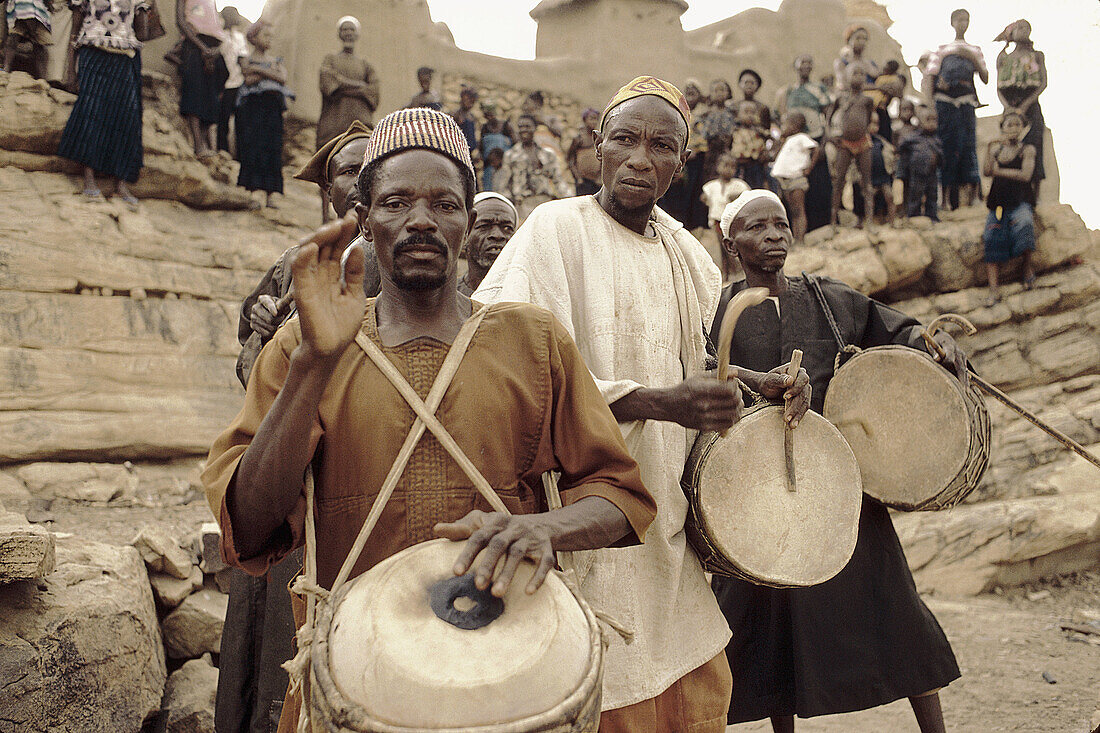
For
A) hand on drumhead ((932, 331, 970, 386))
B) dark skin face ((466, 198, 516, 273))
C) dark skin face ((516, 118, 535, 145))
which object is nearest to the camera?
hand on drumhead ((932, 331, 970, 386))

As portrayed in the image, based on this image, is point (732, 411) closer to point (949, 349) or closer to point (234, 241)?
point (949, 349)

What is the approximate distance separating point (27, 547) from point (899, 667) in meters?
3.35

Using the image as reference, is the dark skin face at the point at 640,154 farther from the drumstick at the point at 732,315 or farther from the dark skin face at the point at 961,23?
the dark skin face at the point at 961,23

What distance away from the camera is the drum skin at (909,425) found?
332 centimetres

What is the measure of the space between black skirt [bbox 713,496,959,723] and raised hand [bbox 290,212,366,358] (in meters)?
2.50

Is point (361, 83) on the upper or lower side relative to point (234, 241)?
upper

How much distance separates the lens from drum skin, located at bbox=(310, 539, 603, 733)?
125 cm

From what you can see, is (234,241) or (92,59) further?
(234,241)

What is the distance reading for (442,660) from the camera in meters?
1.30

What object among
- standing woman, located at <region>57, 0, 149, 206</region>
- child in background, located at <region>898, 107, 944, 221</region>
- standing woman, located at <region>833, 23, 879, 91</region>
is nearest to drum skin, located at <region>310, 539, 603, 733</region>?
standing woman, located at <region>57, 0, 149, 206</region>

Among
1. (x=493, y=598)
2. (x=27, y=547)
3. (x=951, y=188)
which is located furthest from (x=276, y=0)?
(x=493, y=598)

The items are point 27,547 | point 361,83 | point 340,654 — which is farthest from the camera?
point 361,83

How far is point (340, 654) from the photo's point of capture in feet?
4.44

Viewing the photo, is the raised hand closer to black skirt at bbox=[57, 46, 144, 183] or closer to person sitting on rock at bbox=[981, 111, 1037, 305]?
black skirt at bbox=[57, 46, 144, 183]
